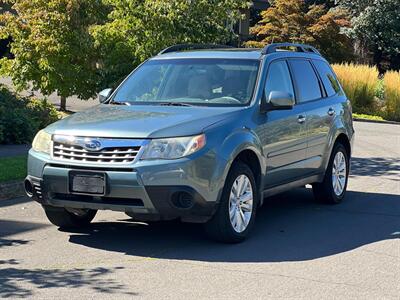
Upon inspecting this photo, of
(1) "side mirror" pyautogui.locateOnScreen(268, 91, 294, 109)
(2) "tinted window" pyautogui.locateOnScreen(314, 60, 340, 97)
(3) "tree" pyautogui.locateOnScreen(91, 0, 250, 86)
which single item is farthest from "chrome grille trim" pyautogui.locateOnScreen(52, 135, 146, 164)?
(3) "tree" pyautogui.locateOnScreen(91, 0, 250, 86)

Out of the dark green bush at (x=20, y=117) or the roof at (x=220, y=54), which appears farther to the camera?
the dark green bush at (x=20, y=117)

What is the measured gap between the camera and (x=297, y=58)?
8828 millimetres

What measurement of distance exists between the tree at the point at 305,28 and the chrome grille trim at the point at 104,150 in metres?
26.4

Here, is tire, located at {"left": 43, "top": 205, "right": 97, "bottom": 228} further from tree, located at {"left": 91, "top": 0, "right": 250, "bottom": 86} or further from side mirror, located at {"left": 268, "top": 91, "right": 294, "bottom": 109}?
tree, located at {"left": 91, "top": 0, "right": 250, "bottom": 86}

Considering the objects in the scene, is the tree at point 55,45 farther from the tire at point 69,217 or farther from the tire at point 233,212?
the tire at point 233,212

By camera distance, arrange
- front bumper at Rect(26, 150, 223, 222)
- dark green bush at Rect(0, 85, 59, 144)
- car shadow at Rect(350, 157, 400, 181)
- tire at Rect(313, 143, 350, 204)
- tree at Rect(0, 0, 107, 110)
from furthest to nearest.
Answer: tree at Rect(0, 0, 107, 110)
dark green bush at Rect(0, 85, 59, 144)
car shadow at Rect(350, 157, 400, 181)
tire at Rect(313, 143, 350, 204)
front bumper at Rect(26, 150, 223, 222)

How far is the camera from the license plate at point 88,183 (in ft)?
21.2

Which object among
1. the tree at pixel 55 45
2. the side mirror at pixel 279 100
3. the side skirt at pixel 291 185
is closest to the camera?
the side mirror at pixel 279 100

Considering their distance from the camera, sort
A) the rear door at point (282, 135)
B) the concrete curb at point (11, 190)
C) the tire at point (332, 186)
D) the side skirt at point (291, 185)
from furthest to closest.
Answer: the tire at point (332, 186) → the concrete curb at point (11, 190) → the side skirt at point (291, 185) → the rear door at point (282, 135)

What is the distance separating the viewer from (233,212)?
6992 mm

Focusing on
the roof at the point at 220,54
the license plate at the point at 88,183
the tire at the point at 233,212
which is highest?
the roof at the point at 220,54

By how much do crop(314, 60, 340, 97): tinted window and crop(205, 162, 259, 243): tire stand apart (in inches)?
105

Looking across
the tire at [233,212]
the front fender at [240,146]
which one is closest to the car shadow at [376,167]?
the front fender at [240,146]

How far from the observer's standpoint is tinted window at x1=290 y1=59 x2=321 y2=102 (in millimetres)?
8617
